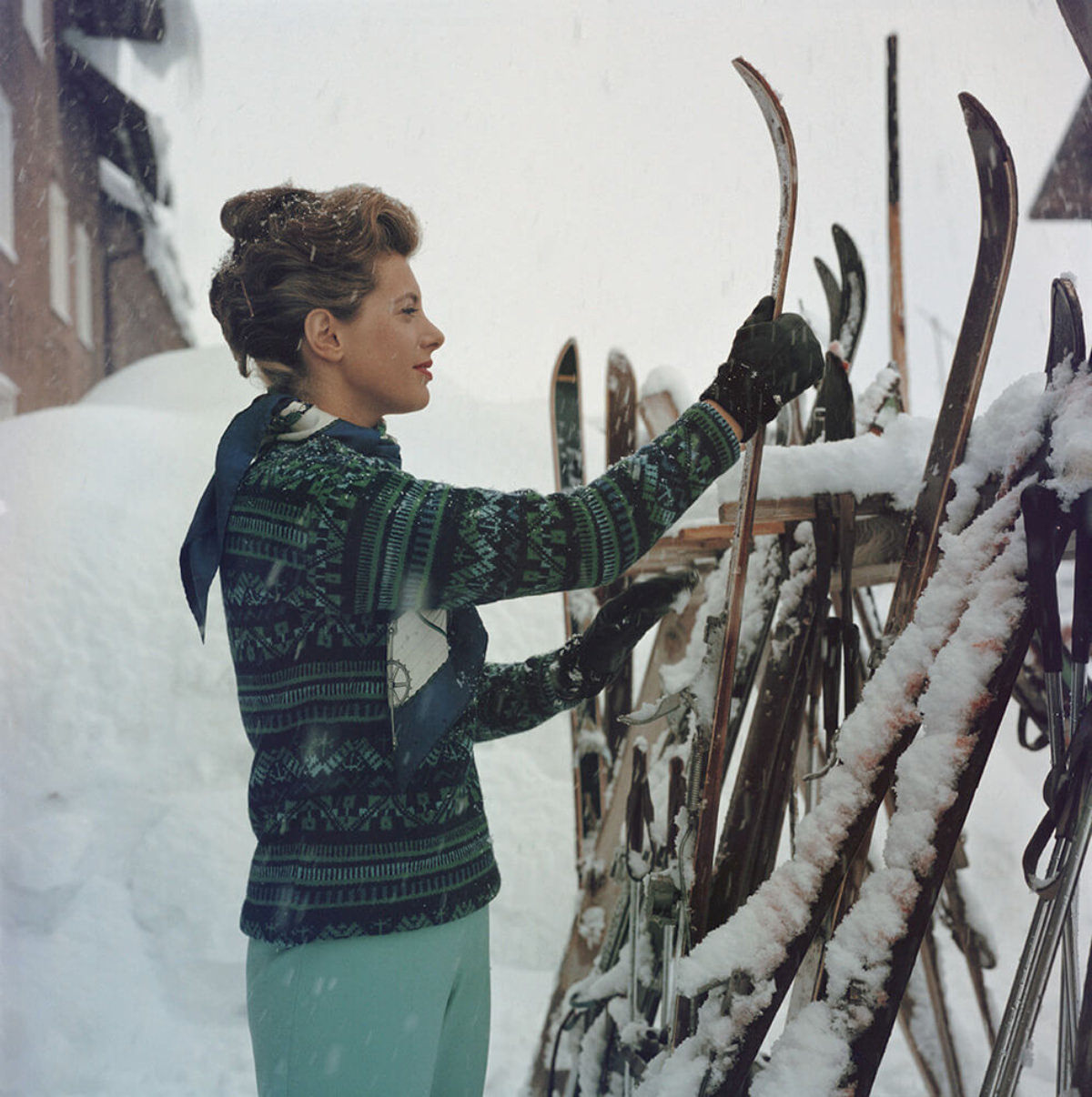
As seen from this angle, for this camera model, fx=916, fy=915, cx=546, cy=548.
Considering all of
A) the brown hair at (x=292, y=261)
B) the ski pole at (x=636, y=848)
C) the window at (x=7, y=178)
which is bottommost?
the ski pole at (x=636, y=848)

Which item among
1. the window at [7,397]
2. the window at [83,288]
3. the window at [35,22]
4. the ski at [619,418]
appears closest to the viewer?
the ski at [619,418]

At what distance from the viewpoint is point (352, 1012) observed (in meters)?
0.85

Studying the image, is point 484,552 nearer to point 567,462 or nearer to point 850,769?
point 850,769

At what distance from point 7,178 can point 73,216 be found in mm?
2931

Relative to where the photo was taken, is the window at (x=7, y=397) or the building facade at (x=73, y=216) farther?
the building facade at (x=73, y=216)

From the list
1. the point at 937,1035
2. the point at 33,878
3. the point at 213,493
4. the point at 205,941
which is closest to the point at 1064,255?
the point at 213,493

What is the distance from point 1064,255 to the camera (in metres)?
1.35

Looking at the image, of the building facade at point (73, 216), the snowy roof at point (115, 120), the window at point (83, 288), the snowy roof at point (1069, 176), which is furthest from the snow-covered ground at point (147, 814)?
the snowy roof at point (115, 120)

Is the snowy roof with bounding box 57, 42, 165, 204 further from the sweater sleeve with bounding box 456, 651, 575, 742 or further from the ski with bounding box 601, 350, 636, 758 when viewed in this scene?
the sweater sleeve with bounding box 456, 651, 575, 742

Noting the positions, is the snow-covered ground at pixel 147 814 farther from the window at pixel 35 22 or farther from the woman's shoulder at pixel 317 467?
the window at pixel 35 22

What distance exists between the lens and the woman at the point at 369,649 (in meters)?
0.81

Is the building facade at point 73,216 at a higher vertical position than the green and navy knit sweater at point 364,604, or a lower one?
higher

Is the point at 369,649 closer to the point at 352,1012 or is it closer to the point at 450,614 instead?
the point at 450,614

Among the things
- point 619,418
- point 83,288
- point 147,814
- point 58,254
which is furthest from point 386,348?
point 83,288
